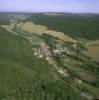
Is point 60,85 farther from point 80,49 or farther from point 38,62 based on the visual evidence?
point 80,49

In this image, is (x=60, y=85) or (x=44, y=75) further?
(x=44, y=75)

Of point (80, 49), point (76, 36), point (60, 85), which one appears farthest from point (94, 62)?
point (76, 36)

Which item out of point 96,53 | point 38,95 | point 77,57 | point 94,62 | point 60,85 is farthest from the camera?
point 96,53

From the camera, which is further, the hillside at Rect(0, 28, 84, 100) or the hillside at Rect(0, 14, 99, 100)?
the hillside at Rect(0, 14, 99, 100)

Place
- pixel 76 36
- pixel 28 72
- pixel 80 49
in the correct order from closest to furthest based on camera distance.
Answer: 1. pixel 28 72
2. pixel 80 49
3. pixel 76 36

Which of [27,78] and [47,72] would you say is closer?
[27,78]

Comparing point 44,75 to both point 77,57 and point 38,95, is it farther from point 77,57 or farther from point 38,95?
point 77,57

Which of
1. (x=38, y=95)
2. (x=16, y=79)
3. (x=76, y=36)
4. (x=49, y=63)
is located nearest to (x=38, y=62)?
(x=49, y=63)

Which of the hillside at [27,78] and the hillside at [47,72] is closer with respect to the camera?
the hillside at [27,78]

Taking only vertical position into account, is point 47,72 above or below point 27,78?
below
